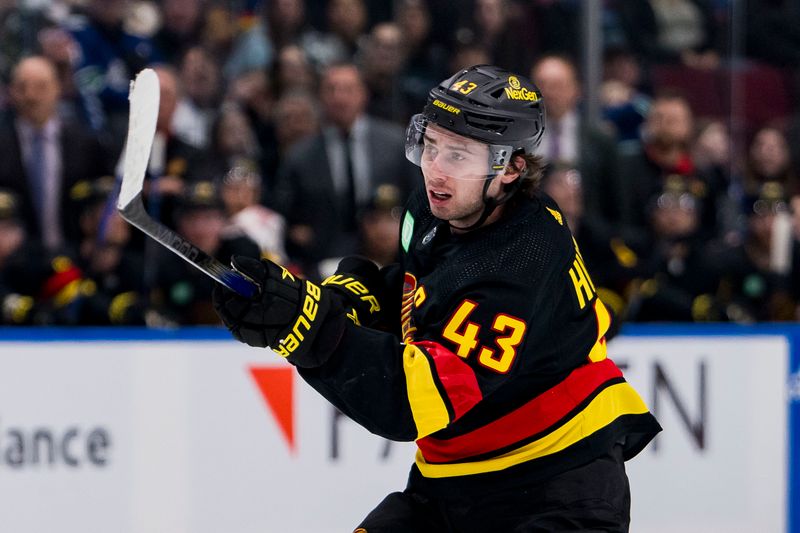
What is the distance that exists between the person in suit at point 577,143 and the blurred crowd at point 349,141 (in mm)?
11

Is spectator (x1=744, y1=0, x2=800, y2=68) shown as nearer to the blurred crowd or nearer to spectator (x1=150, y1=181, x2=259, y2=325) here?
the blurred crowd

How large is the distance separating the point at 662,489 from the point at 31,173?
300cm

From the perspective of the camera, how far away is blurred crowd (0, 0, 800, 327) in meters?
5.63

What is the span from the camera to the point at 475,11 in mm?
6441

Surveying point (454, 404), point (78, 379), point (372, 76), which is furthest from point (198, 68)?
point (454, 404)

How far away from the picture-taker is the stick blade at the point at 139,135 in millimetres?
2336

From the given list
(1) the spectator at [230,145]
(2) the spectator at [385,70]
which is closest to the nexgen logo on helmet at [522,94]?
(1) the spectator at [230,145]

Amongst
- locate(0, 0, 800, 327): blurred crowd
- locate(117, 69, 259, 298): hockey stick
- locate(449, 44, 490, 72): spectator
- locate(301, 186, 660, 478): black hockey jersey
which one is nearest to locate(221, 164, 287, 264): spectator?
A: locate(0, 0, 800, 327): blurred crowd

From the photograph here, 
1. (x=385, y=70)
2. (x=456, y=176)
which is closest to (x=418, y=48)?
(x=385, y=70)

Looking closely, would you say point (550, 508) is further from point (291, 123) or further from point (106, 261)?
point (291, 123)

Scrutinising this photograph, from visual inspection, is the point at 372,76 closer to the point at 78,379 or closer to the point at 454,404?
the point at 78,379

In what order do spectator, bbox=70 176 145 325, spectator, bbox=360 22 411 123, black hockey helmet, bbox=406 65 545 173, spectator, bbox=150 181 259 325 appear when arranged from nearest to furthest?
black hockey helmet, bbox=406 65 545 173 < spectator, bbox=70 176 145 325 < spectator, bbox=150 181 259 325 < spectator, bbox=360 22 411 123

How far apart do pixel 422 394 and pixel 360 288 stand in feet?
1.94

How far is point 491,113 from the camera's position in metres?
2.73
